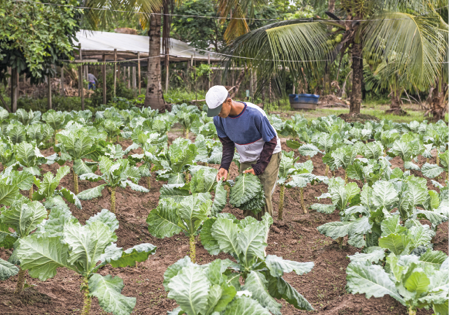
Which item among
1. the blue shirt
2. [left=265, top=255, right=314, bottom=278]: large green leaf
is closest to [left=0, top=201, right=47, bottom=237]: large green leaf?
[left=265, top=255, right=314, bottom=278]: large green leaf

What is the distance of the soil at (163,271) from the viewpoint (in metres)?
2.90

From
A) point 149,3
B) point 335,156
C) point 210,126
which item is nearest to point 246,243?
point 335,156

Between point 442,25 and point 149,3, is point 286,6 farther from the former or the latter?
point 149,3

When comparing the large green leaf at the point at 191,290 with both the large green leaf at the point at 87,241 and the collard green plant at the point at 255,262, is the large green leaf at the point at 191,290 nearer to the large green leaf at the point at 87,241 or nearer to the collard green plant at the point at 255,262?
the collard green plant at the point at 255,262

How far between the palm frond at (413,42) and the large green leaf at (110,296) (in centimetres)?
824

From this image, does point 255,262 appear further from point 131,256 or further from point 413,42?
point 413,42

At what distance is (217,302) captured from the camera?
2100mm

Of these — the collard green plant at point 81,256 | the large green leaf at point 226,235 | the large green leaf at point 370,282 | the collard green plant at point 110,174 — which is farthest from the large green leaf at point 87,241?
the collard green plant at point 110,174

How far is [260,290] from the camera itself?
2469mm

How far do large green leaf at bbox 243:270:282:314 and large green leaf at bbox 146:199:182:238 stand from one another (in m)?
0.89

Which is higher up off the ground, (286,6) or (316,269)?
(286,6)

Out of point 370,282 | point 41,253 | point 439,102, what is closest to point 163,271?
point 41,253

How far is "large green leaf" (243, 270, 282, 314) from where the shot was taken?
7.95ft

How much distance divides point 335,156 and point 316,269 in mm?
2053
